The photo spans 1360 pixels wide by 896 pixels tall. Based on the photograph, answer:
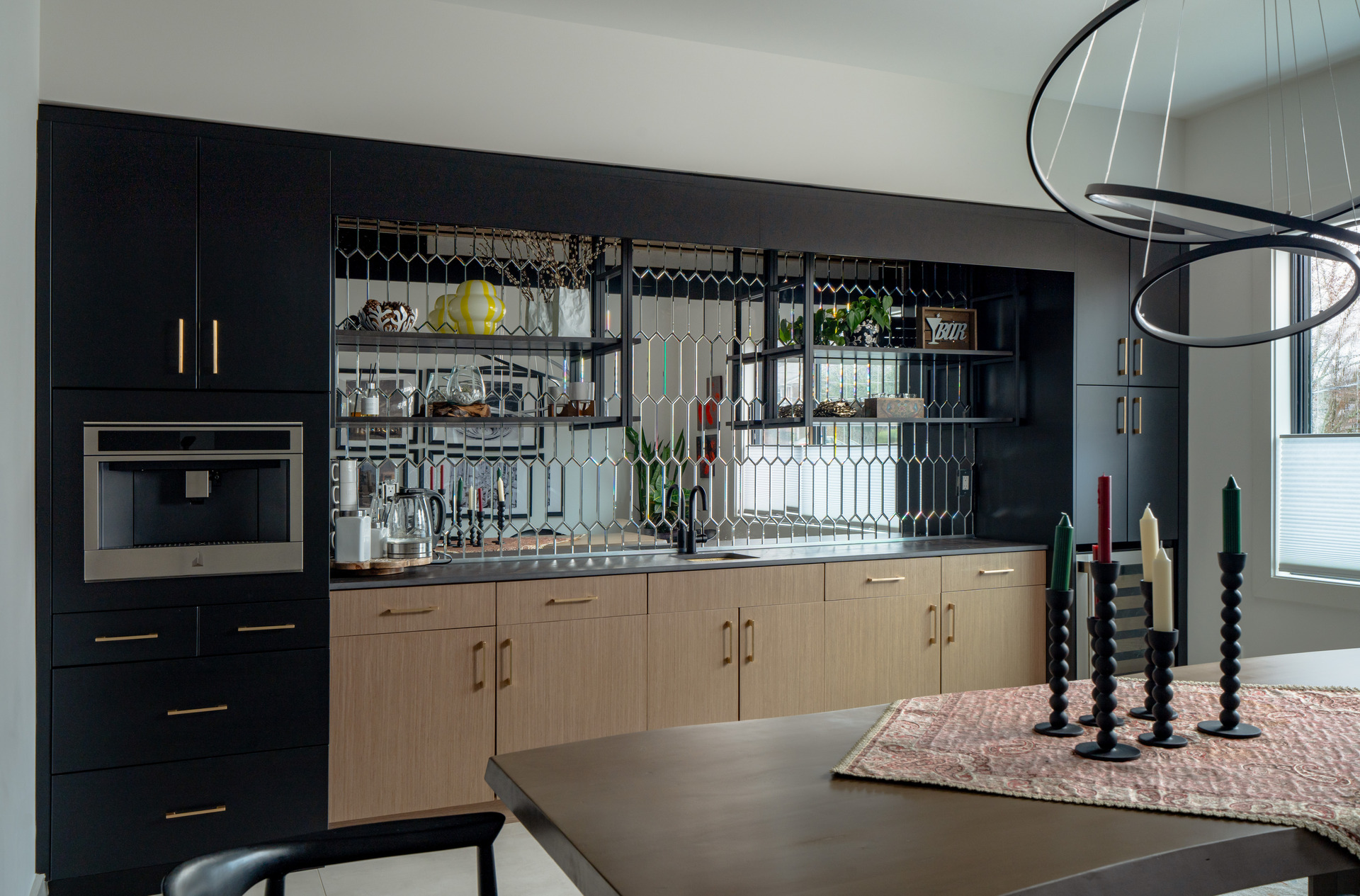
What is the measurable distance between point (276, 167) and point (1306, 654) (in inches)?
128

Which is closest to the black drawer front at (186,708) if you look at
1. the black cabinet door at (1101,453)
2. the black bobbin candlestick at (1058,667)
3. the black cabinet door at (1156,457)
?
the black bobbin candlestick at (1058,667)

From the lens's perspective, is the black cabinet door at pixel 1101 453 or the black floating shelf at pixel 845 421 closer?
the black floating shelf at pixel 845 421

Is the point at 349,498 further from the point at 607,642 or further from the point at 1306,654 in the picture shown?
the point at 1306,654

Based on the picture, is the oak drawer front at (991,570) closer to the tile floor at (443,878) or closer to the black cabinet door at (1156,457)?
the black cabinet door at (1156,457)

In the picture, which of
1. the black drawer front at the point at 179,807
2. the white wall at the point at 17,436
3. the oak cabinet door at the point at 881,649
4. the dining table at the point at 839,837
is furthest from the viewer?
the oak cabinet door at the point at 881,649

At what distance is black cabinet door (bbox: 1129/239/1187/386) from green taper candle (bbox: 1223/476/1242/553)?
9.69 feet

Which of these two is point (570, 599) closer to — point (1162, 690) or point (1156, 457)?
point (1162, 690)

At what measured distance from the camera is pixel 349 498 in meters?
3.42

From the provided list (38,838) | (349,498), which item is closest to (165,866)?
(38,838)

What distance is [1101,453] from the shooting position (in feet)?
14.0

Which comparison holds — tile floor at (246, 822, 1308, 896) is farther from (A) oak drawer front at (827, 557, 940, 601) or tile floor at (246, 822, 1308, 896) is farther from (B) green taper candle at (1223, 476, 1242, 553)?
(B) green taper candle at (1223, 476, 1242, 553)

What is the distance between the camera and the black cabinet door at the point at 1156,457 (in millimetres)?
4355

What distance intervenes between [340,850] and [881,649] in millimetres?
2806

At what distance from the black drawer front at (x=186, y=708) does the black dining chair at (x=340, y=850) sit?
1691 millimetres
